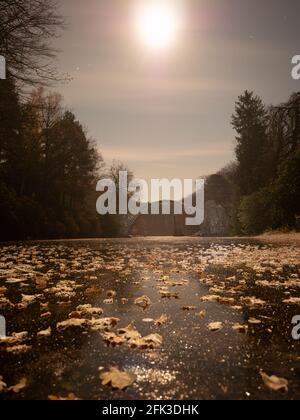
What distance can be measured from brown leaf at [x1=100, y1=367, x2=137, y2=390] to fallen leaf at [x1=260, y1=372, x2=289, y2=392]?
783mm

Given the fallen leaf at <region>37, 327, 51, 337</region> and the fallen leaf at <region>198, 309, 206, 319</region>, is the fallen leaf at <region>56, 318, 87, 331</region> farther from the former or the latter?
the fallen leaf at <region>198, 309, 206, 319</region>

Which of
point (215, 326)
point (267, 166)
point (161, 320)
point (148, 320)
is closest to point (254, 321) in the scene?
point (215, 326)

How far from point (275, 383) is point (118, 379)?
920mm

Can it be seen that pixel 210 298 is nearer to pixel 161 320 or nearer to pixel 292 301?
pixel 292 301

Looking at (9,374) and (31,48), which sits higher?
(31,48)

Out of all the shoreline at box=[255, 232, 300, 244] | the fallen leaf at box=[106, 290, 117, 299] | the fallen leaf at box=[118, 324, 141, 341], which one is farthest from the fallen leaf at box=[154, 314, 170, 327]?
the shoreline at box=[255, 232, 300, 244]

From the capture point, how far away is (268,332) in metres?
3.08

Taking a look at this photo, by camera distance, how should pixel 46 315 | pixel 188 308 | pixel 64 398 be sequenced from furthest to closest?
pixel 188 308
pixel 46 315
pixel 64 398

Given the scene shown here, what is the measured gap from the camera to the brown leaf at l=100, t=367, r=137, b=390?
2.04m

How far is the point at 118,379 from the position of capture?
2096 millimetres

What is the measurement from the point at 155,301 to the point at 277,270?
3.44 meters

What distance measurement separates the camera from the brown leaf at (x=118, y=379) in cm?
204
